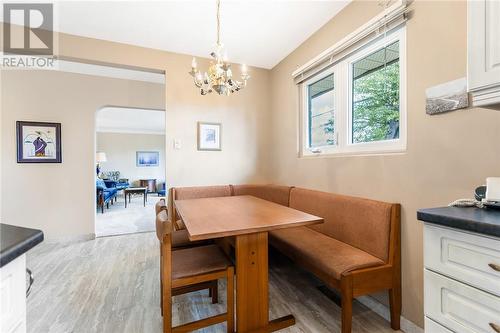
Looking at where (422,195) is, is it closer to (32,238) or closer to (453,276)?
(453,276)

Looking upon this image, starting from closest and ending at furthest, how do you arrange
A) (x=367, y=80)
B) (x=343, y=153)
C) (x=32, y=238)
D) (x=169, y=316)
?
(x=32, y=238) → (x=169, y=316) → (x=367, y=80) → (x=343, y=153)

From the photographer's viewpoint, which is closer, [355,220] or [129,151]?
[355,220]

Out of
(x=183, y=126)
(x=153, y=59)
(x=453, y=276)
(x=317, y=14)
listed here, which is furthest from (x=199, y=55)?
(x=453, y=276)

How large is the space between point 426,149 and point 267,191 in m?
1.96

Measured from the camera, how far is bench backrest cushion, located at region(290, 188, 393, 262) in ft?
5.32

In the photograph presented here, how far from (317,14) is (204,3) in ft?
3.58

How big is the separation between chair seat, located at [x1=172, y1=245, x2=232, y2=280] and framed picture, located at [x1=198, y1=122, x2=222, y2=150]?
177 centimetres

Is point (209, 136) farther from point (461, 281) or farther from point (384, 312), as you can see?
point (461, 281)

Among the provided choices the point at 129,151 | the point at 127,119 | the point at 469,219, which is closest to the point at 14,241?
the point at 469,219

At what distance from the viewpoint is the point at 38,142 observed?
3213 millimetres

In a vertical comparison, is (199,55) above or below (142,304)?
above

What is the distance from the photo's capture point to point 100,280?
2.29 m

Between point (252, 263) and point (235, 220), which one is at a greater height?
point (235, 220)

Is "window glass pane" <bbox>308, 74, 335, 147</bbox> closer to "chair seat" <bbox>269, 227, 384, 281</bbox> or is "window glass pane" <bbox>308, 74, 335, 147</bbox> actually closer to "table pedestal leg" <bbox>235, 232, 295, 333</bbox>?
"chair seat" <bbox>269, 227, 384, 281</bbox>
